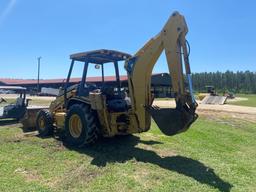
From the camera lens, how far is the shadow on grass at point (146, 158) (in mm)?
6387

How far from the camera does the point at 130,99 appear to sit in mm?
8570

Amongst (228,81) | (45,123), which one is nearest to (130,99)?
(45,123)

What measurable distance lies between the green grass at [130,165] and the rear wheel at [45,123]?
399mm

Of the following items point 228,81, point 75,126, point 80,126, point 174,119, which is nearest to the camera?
point 174,119

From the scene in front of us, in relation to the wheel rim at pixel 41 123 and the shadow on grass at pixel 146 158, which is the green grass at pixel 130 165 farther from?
the wheel rim at pixel 41 123

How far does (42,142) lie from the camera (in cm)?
974

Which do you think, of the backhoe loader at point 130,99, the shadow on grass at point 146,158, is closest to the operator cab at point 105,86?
the backhoe loader at point 130,99

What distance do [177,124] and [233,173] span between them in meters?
1.58

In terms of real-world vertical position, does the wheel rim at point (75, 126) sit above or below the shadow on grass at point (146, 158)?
above

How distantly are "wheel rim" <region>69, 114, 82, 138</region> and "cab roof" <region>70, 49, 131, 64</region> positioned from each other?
5.63 ft

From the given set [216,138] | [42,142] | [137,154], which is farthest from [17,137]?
[216,138]

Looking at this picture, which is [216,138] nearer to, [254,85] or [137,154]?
[137,154]

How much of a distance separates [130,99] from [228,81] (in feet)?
389

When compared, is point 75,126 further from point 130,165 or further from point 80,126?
point 130,165
